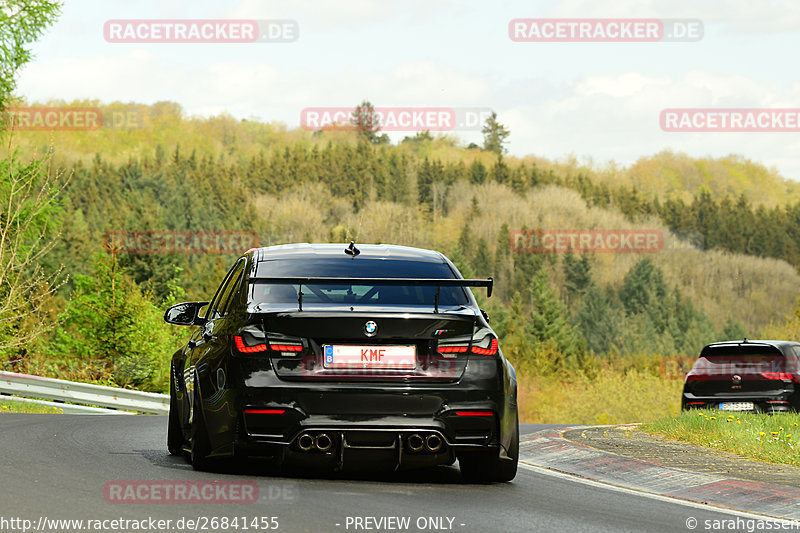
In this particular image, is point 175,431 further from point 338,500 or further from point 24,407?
point 24,407

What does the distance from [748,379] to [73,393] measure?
42.0 ft

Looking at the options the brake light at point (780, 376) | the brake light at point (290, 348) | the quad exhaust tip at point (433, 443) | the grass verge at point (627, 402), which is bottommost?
the grass verge at point (627, 402)

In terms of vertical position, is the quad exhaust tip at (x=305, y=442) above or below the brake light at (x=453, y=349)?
below

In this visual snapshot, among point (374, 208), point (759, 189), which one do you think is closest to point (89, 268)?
point (374, 208)

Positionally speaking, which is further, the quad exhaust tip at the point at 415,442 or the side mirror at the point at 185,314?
the side mirror at the point at 185,314

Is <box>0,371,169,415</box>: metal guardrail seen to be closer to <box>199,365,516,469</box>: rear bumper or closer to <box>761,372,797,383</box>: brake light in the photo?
<box>761,372,797,383</box>: brake light

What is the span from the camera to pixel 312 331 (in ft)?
24.4

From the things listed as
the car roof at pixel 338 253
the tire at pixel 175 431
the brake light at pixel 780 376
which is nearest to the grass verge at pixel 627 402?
the brake light at pixel 780 376

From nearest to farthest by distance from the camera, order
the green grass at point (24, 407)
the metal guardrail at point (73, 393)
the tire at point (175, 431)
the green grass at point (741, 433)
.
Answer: the tire at point (175, 431) < the green grass at point (741, 433) < the metal guardrail at point (73, 393) < the green grass at point (24, 407)

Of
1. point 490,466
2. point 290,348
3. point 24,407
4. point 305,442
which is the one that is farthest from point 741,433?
point 24,407

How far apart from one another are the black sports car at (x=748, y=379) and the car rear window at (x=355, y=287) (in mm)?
9782

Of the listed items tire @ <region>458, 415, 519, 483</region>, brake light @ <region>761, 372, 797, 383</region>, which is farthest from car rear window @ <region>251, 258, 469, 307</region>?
brake light @ <region>761, 372, 797, 383</region>

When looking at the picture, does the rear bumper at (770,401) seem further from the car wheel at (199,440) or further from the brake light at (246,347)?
the brake light at (246,347)

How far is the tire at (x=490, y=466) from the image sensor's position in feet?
26.4
